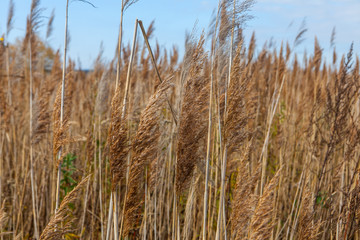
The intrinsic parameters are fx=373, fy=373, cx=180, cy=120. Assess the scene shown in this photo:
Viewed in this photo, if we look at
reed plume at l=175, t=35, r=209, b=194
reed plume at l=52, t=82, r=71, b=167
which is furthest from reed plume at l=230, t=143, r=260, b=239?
reed plume at l=52, t=82, r=71, b=167

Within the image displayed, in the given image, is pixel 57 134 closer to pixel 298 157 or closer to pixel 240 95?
pixel 240 95

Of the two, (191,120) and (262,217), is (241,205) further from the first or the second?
(191,120)

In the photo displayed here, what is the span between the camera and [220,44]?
1662mm

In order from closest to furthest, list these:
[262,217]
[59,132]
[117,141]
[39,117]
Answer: [117,141] → [262,217] → [59,132] → [39,117]

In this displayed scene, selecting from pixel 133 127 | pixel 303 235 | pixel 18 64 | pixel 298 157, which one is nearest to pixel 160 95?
pixel 303 235

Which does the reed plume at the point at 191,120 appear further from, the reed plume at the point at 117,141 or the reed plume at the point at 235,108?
the reed plume at the point at 117,141

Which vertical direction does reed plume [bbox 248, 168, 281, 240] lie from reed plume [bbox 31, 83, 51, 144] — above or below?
below

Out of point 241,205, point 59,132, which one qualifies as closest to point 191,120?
point 241,205

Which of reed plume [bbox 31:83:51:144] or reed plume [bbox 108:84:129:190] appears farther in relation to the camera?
reed plume [bbox 31:83:51:144]

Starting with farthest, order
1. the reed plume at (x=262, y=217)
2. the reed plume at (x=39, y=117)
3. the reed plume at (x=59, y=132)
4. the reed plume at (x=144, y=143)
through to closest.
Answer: the reed plume at (x=39, y=117) → the reed plume at (x=59, y=132) → the reed plume at (x=262, y=217) → the reed plume at (x=144, y=143)

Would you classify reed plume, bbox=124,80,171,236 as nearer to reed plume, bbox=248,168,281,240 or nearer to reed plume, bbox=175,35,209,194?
reed plume, bbox=175,35,209,194

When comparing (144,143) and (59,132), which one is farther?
(59,132)

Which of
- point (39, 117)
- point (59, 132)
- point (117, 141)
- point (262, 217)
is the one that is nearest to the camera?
point (117, 141)

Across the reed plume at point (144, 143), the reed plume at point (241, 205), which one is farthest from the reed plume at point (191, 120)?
the reed plume at point (241, 205)
